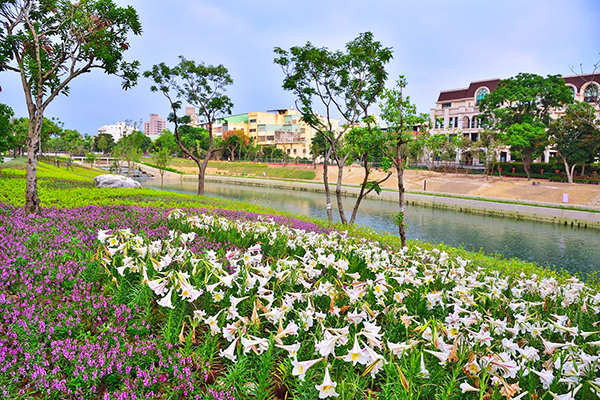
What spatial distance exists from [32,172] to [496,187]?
1294 inches

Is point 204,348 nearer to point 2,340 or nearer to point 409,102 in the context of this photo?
point 2,340

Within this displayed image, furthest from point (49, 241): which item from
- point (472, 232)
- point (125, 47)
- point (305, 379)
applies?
point (472, 232)

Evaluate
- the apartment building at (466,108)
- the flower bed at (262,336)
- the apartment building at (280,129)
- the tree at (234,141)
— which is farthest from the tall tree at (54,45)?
the apartment building at (280,129)

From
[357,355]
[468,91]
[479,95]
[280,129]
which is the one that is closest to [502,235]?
[357,355]

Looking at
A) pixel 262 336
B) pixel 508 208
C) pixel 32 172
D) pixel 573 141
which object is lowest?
pixel 508 208

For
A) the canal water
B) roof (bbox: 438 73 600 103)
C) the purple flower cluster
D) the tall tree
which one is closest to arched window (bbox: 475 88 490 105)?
roof (bbox: 438 73 600 103)

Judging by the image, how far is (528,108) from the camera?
124 feet

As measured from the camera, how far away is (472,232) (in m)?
17.9

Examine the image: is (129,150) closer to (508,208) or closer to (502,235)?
(508,208)

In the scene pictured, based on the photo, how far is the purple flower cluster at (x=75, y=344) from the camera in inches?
86.6

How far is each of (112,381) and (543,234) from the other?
1968cm

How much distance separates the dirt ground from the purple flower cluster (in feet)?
65.3

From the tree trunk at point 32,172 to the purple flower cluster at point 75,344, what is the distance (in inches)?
172

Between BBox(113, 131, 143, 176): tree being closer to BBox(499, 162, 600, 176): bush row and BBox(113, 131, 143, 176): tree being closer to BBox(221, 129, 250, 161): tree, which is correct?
BBox(221, 129, 250, 161): tree
